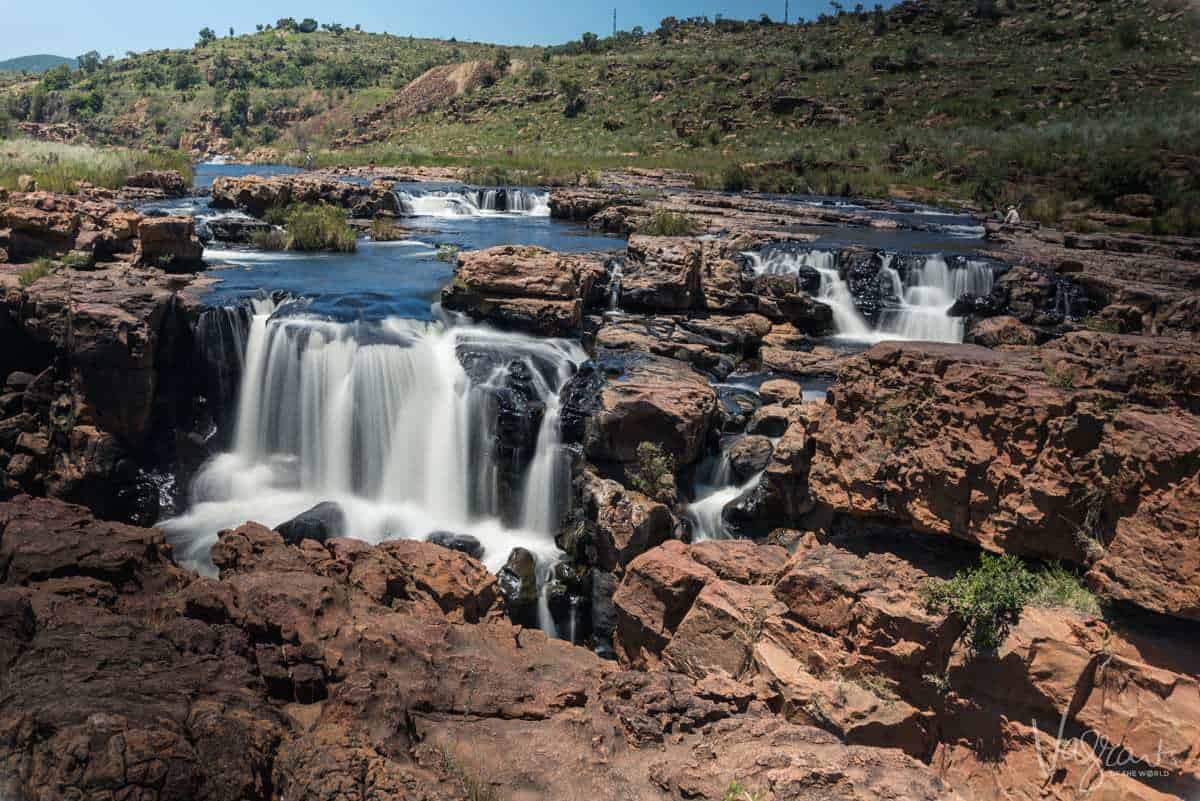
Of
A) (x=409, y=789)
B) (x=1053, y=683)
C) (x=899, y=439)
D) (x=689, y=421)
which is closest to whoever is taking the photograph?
(x=409, y=789)

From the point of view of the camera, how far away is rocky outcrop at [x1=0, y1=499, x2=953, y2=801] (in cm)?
296

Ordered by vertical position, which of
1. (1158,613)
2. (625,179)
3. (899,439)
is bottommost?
(1158,613)

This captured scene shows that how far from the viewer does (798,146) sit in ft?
131

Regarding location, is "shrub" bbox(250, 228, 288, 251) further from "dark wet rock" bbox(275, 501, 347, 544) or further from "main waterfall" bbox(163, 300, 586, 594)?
"dark wet rock" bbox(275, 501, 347, 544)

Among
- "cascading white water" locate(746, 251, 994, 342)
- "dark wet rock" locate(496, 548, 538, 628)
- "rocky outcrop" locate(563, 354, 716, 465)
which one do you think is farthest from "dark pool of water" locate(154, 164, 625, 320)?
"dark wet rock" locate(496, 548, 538, 628)

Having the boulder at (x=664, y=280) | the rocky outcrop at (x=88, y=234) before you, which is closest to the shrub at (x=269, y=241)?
the rocky outcrop at (x=88, y=234)

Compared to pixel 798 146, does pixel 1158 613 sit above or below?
below

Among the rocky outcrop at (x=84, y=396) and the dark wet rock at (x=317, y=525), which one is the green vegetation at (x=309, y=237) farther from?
the dark wet rock at (x=317, y=525)

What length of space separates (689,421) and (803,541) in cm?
295

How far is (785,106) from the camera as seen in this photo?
45594 mm

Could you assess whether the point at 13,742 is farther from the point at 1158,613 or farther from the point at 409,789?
the point at 1158,613

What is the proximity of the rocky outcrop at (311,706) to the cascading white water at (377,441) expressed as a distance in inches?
179

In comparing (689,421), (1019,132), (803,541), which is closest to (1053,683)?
(803,541)

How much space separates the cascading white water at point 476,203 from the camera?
2767cm
